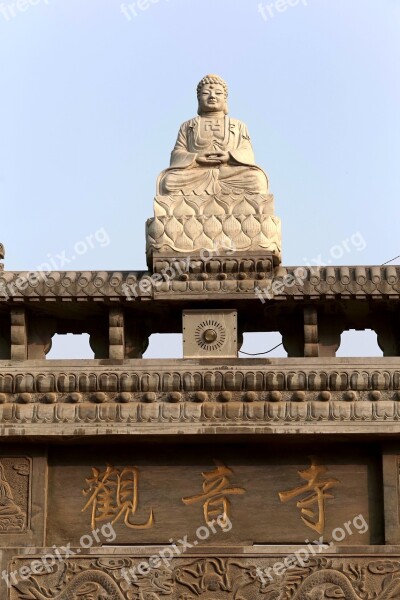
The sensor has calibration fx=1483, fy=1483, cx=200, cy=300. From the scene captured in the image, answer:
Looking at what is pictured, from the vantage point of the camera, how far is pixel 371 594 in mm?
9258

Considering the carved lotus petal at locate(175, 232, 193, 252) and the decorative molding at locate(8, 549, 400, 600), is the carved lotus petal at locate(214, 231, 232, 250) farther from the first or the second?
the decorative molding at locate(8, 549, 400, 600)

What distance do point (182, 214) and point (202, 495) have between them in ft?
6.19

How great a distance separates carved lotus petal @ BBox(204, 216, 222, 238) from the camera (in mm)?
9922

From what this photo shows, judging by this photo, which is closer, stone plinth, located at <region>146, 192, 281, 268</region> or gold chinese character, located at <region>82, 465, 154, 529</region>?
gold chinese character, located at <region>82, 465, 154, 529</region>

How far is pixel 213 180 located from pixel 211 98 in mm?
715

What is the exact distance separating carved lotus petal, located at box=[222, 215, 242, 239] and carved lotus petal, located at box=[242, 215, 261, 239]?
0.13ft

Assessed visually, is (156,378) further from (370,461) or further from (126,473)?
Answer: (370,461)

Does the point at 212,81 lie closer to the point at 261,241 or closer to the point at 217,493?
the point at 261,241

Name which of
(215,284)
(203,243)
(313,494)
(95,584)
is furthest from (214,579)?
(203,243)

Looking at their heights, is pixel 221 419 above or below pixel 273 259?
below

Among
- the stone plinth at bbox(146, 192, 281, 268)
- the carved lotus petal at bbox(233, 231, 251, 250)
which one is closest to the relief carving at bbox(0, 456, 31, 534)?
the stone plinth at bbox(146, 192, 281, 268)

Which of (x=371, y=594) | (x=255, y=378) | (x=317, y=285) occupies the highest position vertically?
(x=317, y=285)

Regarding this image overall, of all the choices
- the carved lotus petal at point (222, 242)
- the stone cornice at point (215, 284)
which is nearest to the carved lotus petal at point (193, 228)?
the carved lotus petal at point (222, 242)

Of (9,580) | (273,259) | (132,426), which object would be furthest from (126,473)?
(273,259)
